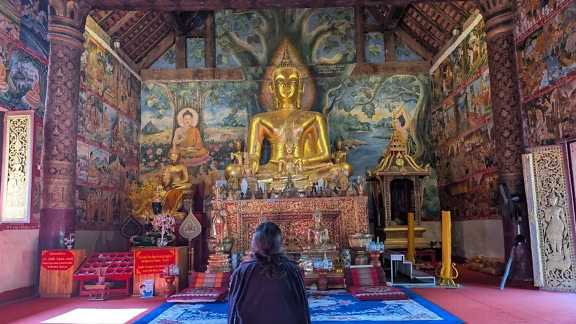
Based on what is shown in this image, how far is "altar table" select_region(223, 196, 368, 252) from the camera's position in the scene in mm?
6695

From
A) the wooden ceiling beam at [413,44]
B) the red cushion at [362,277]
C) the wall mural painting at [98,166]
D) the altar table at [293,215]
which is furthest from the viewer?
the wooden ceiling beam at [413,44]

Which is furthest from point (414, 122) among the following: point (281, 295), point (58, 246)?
point (281, 295)

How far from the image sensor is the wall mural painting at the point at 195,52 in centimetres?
1034

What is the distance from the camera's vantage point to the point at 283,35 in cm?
1043

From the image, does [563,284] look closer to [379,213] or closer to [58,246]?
[379,213]

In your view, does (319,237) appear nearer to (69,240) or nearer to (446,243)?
(446,243)

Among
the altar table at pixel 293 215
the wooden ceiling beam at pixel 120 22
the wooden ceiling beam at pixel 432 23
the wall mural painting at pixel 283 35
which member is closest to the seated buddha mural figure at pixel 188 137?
the wall mural painting at pixel 283 35

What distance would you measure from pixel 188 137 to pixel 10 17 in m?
4.69

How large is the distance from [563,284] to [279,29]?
7.59 m

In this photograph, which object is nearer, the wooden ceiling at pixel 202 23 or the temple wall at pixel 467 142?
the temple wall at pixel 467 142

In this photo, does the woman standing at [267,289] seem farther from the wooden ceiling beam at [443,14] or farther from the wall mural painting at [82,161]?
the wooden ceiling beam at [443,14]

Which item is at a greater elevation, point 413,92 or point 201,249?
point 413,92

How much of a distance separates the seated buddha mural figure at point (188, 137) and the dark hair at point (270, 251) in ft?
Answer: 25.1

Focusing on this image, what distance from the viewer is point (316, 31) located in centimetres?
1040
